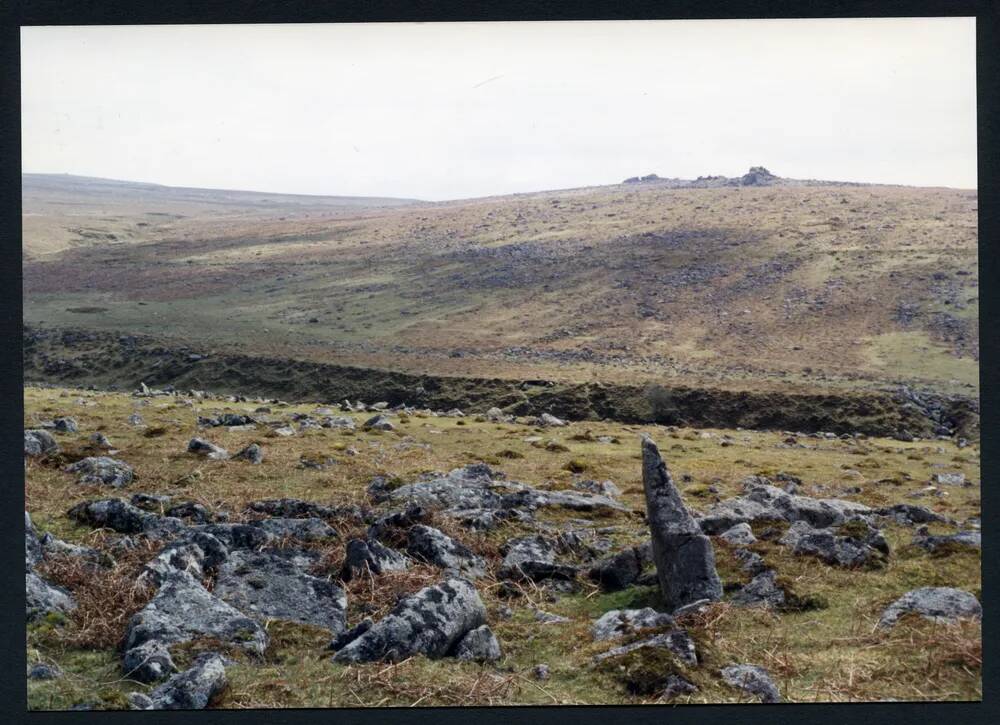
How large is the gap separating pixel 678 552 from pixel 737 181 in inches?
4180

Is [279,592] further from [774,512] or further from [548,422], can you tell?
[548,422]

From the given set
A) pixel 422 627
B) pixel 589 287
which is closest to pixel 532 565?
pixel 422 627

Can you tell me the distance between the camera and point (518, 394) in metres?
44.8

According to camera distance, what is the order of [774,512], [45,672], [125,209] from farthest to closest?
[125,209]
[774,512]
[45,672]

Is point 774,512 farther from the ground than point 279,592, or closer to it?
closer to it

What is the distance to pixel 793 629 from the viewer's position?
10453mm

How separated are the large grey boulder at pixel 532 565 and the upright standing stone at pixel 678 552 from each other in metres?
1.55

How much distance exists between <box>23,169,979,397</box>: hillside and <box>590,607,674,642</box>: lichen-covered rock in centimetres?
3541

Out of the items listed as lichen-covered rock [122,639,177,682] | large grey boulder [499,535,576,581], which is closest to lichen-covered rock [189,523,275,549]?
lichen-covered rock [122,639,177,682]

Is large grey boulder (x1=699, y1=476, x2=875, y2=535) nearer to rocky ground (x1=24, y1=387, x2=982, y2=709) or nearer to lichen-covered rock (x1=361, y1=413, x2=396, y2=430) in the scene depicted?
rocky ground (x1=24, y1=387, x2=982, y2=709)

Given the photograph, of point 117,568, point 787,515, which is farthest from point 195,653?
point 787,515

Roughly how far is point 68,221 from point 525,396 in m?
78.4

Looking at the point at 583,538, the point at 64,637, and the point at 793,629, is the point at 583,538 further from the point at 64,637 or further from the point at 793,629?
the point at 64,637

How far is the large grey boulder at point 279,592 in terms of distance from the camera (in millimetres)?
10477
